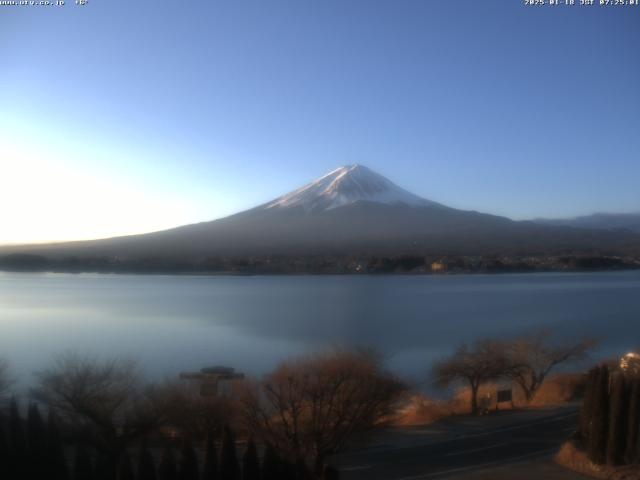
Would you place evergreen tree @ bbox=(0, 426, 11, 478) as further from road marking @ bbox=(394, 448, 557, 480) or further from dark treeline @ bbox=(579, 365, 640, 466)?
dark treeline @ bbox=(579, 365, 640, 466)

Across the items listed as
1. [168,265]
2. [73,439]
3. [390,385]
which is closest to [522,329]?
[390,385]

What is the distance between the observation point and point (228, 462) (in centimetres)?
540

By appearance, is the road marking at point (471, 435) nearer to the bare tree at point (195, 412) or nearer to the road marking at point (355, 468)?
the road marking at point (355, 468)

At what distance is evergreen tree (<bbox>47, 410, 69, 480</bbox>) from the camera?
5.01m

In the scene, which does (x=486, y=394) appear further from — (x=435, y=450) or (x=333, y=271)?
(x=333, y=271)

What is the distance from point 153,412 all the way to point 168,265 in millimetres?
25243

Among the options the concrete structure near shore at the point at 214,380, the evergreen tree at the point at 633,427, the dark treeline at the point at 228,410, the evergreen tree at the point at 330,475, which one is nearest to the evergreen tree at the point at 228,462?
the dark treeline at the point at 228,410

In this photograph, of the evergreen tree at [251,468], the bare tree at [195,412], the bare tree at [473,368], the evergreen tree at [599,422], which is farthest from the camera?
the bare tree at [473,368]

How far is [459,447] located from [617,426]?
1.92 m

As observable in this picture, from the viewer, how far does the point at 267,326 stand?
1733 centimetres

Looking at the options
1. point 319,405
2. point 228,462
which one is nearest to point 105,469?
point 228,462

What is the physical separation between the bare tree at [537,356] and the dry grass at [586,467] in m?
4.68

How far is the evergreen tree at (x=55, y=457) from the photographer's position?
5012 millimetres

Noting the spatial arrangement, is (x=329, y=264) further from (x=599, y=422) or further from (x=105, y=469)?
(x=105, y=469)
